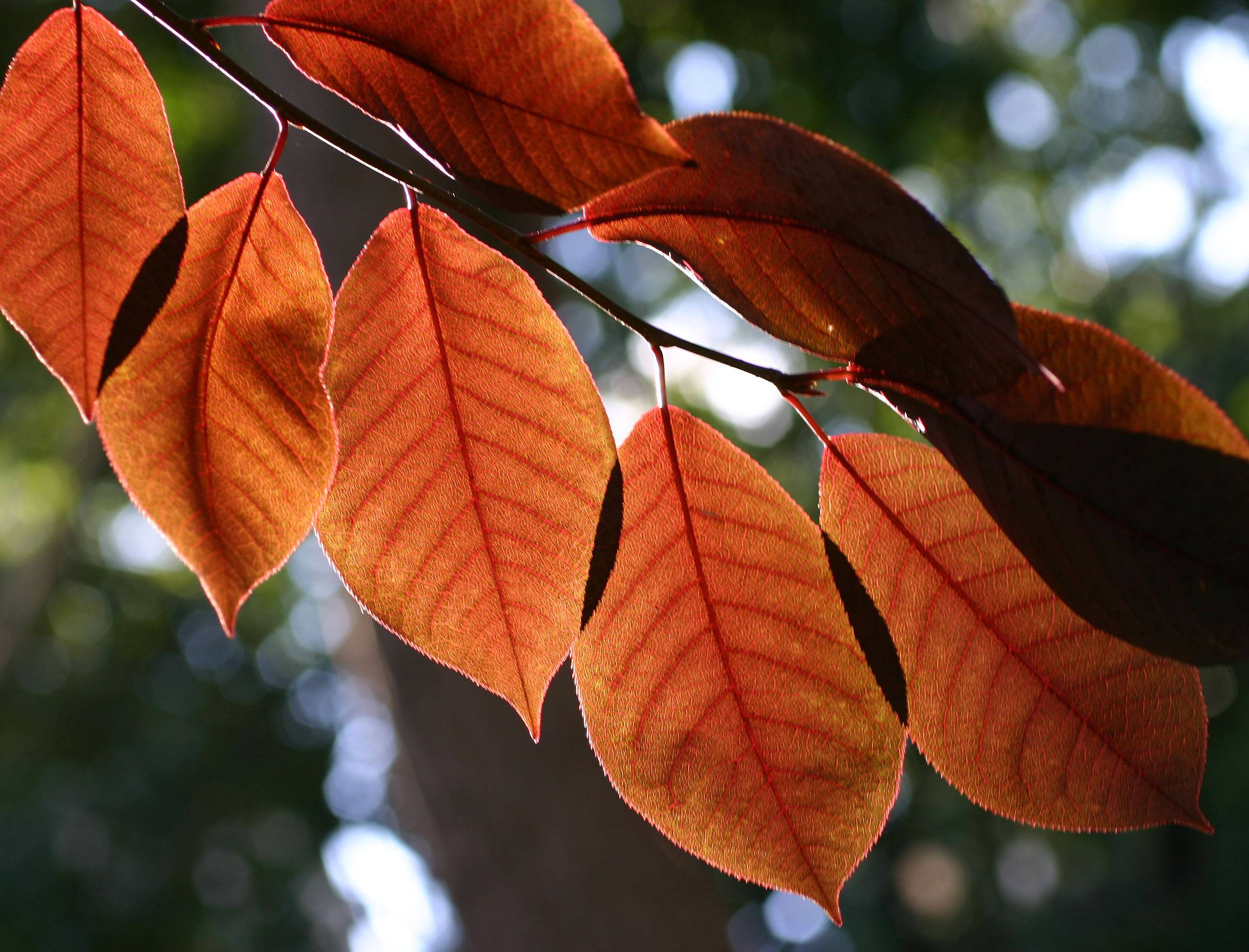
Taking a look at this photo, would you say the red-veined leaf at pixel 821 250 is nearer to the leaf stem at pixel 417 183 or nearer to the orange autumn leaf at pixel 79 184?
the leaf stem at pixel 417 183

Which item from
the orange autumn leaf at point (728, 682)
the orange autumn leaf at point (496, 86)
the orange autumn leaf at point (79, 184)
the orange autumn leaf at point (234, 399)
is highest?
the orange autumn leaf at point (496, 86)

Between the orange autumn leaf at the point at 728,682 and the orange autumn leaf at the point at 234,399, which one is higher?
the orange autumn leaf at the point at 234,399

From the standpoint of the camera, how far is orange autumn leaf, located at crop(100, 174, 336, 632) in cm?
35

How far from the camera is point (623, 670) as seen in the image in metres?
0.38

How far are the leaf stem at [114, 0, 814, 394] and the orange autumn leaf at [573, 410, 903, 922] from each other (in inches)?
1.8

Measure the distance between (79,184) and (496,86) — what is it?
17cm

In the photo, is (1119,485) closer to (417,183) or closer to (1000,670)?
(1000,670)

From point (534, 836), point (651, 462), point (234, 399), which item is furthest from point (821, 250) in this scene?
point (534, 836)

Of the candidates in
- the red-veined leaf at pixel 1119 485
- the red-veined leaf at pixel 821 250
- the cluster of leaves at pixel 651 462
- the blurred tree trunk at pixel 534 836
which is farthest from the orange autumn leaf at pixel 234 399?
the blurred tree trunk at pixel 534 836

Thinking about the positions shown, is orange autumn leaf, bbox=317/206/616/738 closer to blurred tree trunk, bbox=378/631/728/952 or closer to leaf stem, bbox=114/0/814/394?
leaf stem, bbox=114/0/814/394

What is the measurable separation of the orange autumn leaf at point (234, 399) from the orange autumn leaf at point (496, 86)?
6 centimetres

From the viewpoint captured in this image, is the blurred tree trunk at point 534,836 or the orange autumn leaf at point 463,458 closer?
the orange autumn leaf at point 463,458

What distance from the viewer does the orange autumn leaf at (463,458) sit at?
36 cm

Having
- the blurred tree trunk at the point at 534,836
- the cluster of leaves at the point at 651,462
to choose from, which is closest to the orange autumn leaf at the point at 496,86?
the cluster of leaves at the point at 651,462
